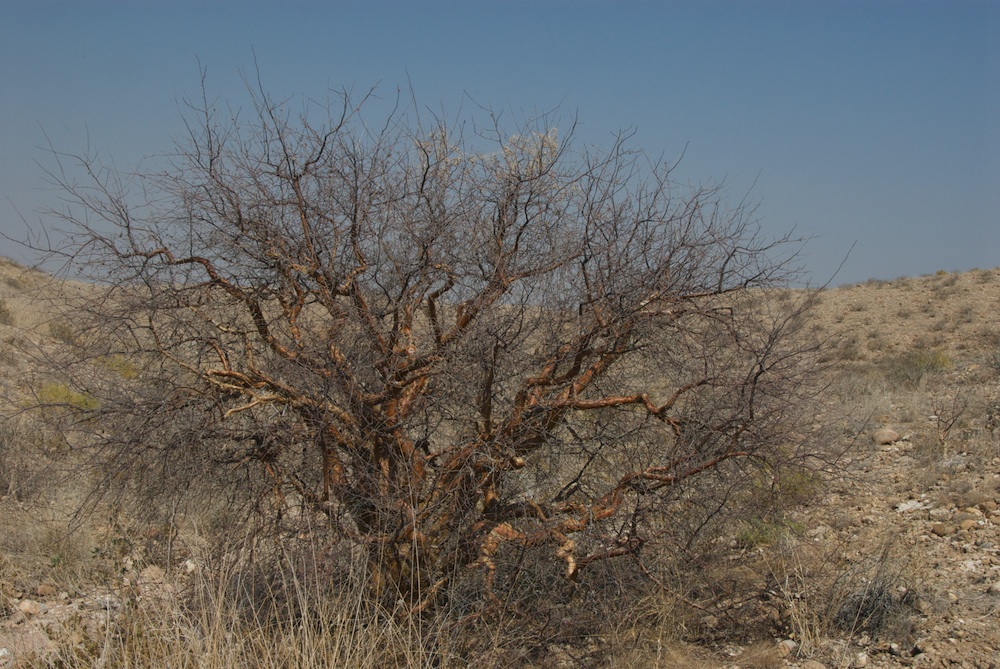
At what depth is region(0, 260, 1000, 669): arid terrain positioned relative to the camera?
4.54 meters

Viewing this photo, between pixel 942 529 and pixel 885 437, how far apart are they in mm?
2888

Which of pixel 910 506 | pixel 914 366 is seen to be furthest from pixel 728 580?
pixel 914 366

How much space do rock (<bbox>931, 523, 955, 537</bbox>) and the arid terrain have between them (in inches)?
0.6

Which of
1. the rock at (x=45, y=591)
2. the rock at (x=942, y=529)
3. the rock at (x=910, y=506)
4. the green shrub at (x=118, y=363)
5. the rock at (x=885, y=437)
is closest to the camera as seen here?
the green shrub at (x=118, y=363)

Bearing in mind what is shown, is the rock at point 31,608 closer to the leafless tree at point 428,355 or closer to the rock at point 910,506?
the leafless tree at point 428,355

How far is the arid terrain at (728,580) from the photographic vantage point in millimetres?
4539

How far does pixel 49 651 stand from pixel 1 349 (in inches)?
403

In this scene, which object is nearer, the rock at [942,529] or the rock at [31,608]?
the rock at [31,608]

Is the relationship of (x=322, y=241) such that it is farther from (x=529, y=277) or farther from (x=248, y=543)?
(x=248, y=543)

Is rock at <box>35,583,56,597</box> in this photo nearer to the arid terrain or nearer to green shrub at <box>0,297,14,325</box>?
the arid terrain

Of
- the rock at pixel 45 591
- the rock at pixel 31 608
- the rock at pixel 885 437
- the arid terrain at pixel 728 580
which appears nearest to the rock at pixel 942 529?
the arid terrain at pixel 728 580

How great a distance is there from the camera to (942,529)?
7.09 meters

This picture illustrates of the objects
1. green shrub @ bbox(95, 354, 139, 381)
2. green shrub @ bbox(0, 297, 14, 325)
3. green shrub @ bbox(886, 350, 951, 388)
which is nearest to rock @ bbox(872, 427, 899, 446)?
green shrub @ bbox(886, 350, 951, 388)

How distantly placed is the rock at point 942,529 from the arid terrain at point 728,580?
0.01 m
